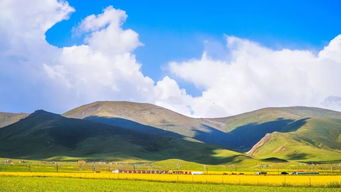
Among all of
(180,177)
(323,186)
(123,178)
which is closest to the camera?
(323,186)

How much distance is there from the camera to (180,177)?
260 feet

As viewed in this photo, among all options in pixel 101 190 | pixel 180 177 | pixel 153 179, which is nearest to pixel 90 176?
pixel 153 179

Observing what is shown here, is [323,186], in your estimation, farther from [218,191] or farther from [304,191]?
[218,191]

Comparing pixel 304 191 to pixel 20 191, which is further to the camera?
pixel 304 191

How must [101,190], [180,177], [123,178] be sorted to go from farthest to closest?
1. [123,178]
2. [180,177]
3. [101,190]

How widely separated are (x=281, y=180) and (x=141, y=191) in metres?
26.2

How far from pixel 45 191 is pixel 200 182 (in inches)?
1235

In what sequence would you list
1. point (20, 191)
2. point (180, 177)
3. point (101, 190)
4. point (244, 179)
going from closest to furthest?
point (20, 191), point (101, 190), point (244, 179), point (180, 177)

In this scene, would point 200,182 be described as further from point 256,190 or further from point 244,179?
point 256,190

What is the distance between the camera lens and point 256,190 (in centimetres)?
→ 5872

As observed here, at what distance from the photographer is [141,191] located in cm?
5575

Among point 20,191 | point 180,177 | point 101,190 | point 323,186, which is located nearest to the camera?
point 20,191

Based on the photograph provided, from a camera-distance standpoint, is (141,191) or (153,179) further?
(153,179)

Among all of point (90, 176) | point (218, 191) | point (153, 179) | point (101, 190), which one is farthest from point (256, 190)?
point (90, 176)
